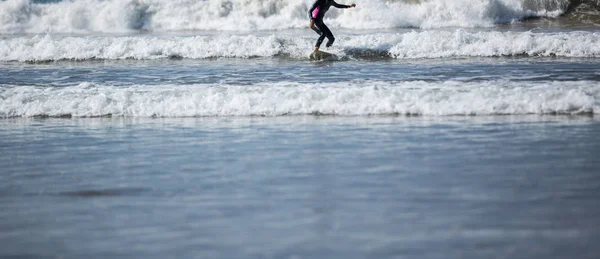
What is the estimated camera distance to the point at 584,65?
52.1ft

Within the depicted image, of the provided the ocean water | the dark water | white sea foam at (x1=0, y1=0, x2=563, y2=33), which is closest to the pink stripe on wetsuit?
the ocean water

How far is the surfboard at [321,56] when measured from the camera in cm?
2030

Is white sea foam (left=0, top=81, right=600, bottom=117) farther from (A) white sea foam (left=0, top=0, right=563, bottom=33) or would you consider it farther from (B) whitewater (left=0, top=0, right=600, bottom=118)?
(A) white sea foam (left=0, top=0, right=563, bottom=33)

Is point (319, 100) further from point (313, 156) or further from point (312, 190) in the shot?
point (312, 190)

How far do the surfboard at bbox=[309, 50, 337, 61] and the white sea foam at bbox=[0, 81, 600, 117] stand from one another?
6.87 metres

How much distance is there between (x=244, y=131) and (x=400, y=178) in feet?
11.1

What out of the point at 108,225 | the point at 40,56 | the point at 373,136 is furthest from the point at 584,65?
the point at 40,56

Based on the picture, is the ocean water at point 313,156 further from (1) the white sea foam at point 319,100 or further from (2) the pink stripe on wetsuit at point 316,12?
(2) the pink stripe on wetsuit at point 316,12

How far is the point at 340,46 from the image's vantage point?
21297 mm

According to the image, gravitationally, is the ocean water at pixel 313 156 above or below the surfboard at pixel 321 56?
below

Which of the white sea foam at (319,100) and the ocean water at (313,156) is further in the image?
the white sea foam at (319,100)

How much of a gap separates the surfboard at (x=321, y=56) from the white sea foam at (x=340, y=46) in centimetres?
23

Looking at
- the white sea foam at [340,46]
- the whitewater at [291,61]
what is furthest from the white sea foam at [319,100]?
the white sea foam at [340,46]

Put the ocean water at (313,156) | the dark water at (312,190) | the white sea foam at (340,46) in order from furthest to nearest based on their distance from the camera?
the white sea foam at (340,46) → the ocean water at (313,156) → the dark water at (312,190)
